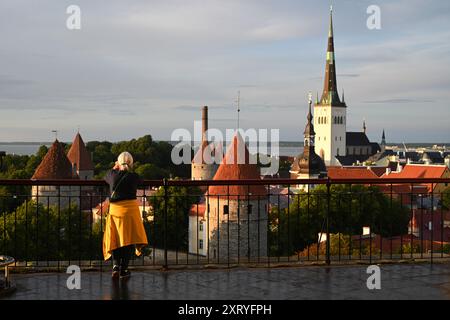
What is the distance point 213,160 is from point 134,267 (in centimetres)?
6255

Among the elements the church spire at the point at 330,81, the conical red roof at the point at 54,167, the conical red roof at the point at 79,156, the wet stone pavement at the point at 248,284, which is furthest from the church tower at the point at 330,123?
the wet stone pavement at the point at 248,284

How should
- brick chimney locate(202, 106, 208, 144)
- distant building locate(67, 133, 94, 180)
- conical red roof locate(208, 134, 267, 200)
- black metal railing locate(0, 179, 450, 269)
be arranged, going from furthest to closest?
1. brick chimney locate(202, 106, 208, 144)
2. distant building locate(67, 133, 94, 180)
3. conical red roof locate(208, 134, 267, 200)
4. black metal railing locate(0, 179, 450, 269)

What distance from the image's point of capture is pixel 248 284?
246 inches

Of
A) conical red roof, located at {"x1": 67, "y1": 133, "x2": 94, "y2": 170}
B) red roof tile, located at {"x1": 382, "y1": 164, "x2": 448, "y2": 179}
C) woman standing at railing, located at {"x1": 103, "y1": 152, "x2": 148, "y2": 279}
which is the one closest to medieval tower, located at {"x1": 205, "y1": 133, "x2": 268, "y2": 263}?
woman standing at railing, located at {"x1": 103, "y1": 152, "x2": 148, "y2": 279}

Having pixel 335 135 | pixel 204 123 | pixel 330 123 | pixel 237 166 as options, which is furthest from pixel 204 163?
pixel 335 135

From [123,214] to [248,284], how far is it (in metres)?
1.63

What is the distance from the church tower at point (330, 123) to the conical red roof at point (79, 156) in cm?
7700

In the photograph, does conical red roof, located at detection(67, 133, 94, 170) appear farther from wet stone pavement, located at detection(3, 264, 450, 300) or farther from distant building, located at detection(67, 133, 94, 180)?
wet stone pavement, located at detection(3, 264, 450, 300)

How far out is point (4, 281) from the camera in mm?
5973

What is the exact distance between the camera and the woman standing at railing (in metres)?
6.18

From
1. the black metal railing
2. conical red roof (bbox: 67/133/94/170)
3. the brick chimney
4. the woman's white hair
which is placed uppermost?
the brick chimney

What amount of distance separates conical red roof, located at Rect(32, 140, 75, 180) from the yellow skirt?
42156mm

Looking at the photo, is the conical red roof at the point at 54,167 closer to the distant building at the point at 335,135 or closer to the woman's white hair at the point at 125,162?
the woman's white hair at the point at 125,162
